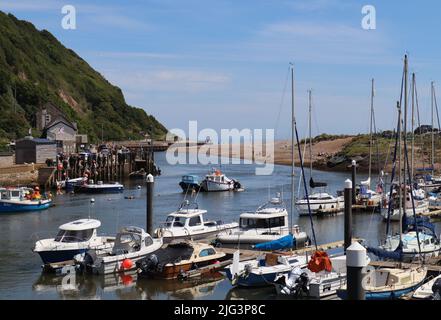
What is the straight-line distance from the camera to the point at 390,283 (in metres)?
21.6

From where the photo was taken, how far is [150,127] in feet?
591

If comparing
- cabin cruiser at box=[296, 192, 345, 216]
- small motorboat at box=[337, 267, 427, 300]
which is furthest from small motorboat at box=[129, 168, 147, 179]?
small motorboat at box=[337, 267, 427, 300]

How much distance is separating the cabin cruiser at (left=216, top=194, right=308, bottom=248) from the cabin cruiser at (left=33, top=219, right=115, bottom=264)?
5682 millimetres

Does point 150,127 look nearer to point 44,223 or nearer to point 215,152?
point 215,152

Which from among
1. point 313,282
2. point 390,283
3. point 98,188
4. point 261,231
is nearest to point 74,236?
point 261,231

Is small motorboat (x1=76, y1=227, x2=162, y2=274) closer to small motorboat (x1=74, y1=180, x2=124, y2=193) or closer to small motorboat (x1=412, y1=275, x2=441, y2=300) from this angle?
small motorboat (x1=412, y1=275, x2=441, y2=300)

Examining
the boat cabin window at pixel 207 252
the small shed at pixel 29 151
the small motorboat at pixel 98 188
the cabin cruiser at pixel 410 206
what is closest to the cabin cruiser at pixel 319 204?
the cabin cruiser at pixel 410 206

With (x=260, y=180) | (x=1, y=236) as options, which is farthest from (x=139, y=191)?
(x=1, y=236)

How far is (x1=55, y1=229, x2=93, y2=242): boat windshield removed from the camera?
2864 cm

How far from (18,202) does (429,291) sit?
34.3m

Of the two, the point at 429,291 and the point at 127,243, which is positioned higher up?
the point at 127,243

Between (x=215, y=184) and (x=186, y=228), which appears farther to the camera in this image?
(x=215, y=184)

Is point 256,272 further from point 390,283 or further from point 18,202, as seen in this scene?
point 18,202

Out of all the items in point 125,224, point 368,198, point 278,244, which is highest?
point 368,198
